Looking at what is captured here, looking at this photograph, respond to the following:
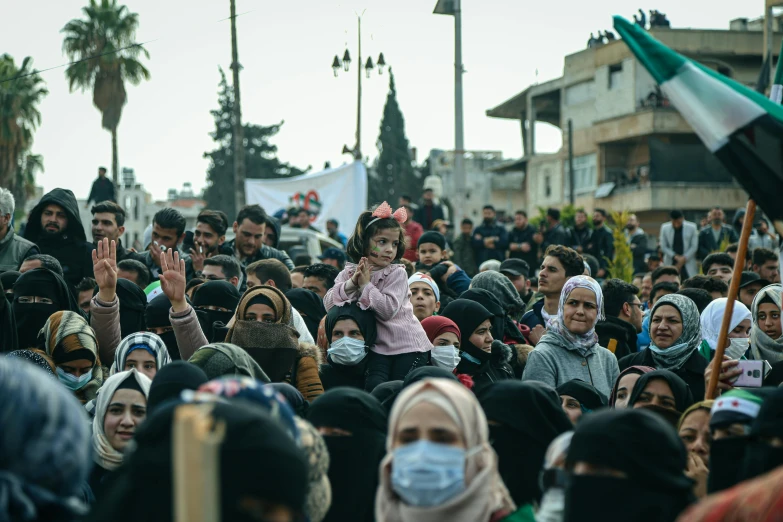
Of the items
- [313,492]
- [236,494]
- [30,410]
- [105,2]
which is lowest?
[313,492]

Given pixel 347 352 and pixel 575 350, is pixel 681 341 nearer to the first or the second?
pixel 575 350

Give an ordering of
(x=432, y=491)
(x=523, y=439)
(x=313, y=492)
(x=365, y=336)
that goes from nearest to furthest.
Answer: (x=432, y=491), (x=313, y=492), (x=523, y=439), (x=365, y=336)

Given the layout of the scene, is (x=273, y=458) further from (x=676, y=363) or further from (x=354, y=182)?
(x=354, y=182)

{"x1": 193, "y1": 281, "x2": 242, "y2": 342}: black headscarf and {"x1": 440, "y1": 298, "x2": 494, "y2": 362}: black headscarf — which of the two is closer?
{"x1": 440, "y1": 298, "x2": 494, "y2": 362}: black headscarf

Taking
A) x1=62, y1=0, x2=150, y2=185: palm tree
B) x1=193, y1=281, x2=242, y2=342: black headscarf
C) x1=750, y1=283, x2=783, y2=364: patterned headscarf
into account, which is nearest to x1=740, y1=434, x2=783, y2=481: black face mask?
x1=750, y1=283, x2=783, y2=364: patterned headscarf

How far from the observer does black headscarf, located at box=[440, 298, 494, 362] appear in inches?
268

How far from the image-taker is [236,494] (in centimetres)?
272

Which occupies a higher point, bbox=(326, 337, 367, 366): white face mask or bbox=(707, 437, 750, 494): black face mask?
bbox=(326, 337, 367, 366): white face mask

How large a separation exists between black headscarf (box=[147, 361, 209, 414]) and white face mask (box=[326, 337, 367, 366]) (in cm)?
174

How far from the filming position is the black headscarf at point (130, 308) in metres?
7.04

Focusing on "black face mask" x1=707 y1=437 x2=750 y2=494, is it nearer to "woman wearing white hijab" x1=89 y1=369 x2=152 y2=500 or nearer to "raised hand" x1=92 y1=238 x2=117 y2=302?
"woman wearing white hijab" x1=89 y1=369 x2=152 y2=500

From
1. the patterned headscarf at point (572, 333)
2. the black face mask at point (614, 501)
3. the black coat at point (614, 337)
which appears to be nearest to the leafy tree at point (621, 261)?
the black coat at point (614, 337)

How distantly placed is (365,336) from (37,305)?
1.87 metres

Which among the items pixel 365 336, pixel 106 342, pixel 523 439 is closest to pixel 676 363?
pixel 365 336
